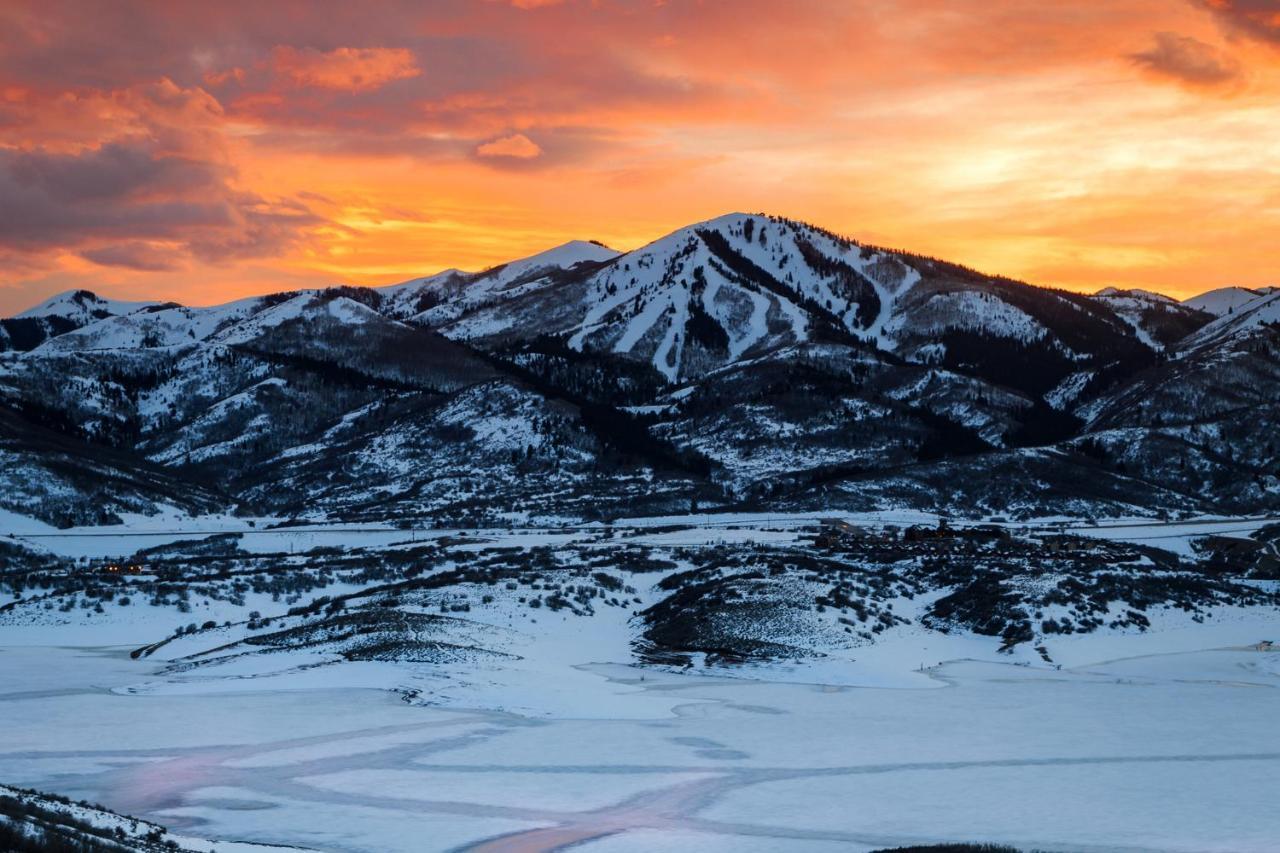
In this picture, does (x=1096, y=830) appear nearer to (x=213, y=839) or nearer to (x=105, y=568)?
(x=213, y=839)

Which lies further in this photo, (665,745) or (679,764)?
(665,745)

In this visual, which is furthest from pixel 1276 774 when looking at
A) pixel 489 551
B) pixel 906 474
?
pixel 906 474

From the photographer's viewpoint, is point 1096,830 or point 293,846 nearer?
point 293,846

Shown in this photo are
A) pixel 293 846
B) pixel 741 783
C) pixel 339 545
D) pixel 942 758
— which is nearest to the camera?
pixel 293 846

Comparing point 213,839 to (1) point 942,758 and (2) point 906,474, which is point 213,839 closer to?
(1) point 942,758

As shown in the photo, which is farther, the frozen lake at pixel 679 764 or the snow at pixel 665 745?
the snow at pixel 665 745

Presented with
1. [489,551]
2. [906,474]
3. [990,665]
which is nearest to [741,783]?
[990,665]

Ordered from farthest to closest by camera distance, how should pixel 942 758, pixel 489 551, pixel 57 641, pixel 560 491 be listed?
pixel 560 491
pixel 489 551
pixel 57 641
pixel 942 758

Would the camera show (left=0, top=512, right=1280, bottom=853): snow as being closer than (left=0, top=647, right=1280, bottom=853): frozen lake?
No
